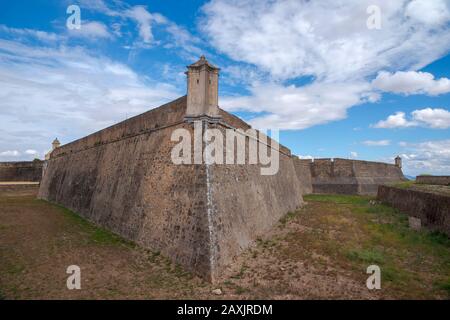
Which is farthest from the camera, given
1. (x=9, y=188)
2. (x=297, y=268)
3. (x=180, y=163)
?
(x=9, y=188)

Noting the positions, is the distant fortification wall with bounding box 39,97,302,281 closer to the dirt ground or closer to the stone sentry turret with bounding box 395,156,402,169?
the dirt ground

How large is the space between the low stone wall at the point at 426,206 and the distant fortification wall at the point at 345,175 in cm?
1183

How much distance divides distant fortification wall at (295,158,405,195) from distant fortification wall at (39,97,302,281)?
52.5 feet

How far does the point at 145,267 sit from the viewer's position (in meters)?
8.05

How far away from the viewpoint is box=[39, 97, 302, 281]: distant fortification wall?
26.1ft

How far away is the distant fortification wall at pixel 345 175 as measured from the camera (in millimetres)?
29656

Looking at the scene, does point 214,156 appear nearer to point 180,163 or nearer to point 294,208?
point 180,163

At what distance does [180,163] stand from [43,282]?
499cm

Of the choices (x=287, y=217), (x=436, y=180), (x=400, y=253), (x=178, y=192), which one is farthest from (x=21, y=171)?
(x=436, y=180)

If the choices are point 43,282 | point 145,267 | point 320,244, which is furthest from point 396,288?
point 43,282

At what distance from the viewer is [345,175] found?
30.4 metres

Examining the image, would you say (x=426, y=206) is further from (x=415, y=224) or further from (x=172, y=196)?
(x=172, y=196)

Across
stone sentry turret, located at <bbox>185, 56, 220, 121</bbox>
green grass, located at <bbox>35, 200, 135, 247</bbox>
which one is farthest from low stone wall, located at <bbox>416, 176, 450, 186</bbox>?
green grass, located at <bbox>35, 200, 135, 247</bbox>

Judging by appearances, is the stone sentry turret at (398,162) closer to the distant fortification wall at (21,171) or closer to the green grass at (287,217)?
the green grass at (287,217)
